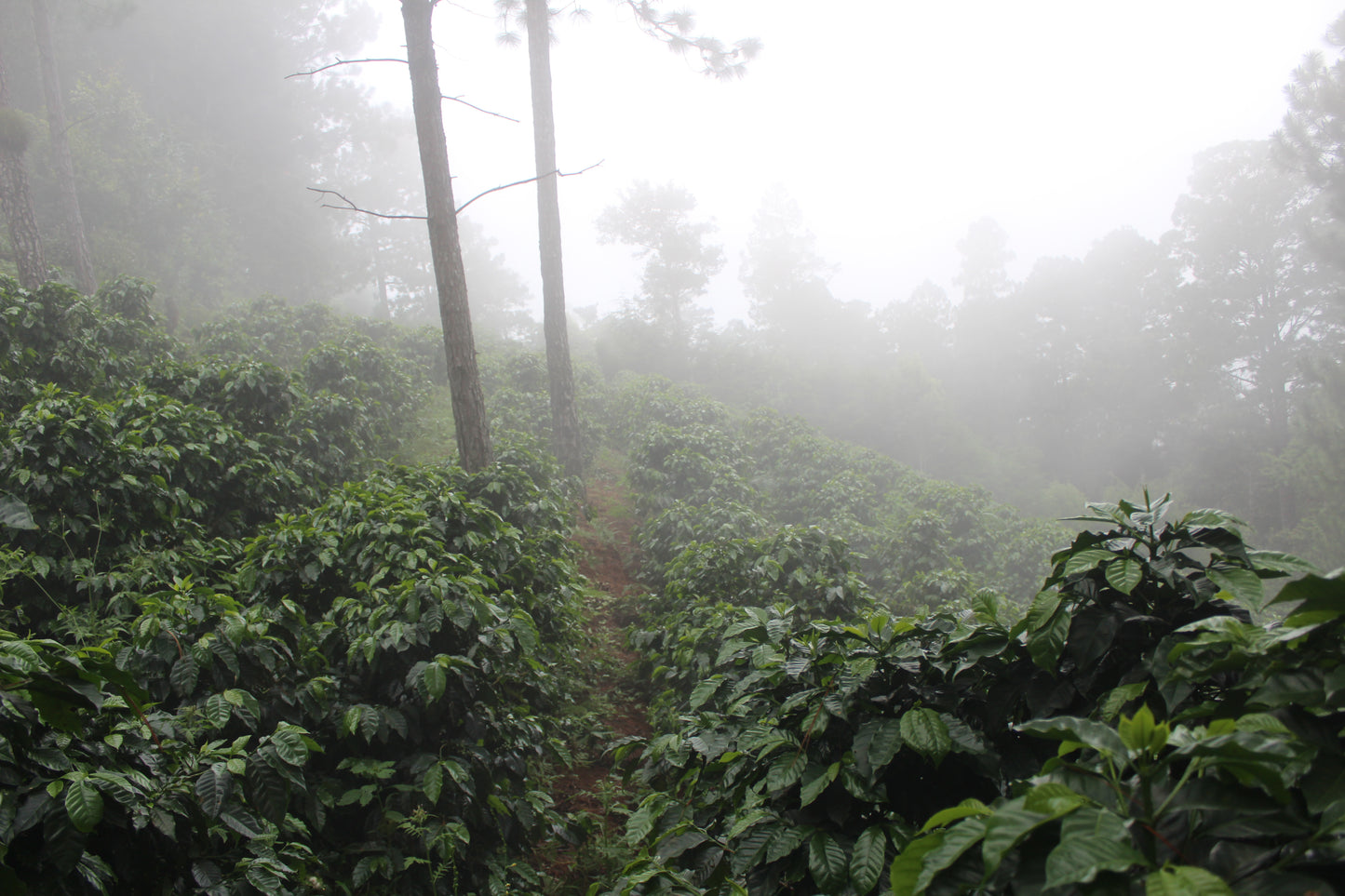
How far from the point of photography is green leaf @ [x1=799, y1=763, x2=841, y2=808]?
1287 mm

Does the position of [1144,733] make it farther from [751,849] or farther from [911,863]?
[751,849]

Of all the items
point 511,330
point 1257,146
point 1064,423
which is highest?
point 1257,146

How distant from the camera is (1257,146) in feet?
81.3

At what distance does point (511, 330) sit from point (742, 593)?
30.7 m

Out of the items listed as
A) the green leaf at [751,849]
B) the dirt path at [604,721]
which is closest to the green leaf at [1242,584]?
the green leaf at [751,849]

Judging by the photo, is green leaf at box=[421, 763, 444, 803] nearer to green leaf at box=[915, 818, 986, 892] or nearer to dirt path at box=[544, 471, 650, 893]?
dirt path at box=[544, 471, 650, 893]

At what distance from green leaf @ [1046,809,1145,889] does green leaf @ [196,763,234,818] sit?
1.84 meters

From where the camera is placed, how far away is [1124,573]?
1.18 metres

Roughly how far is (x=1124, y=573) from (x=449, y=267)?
574 centimetres

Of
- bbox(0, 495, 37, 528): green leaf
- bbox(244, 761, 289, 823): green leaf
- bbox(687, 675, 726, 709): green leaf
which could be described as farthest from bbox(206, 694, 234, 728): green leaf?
bbox(687, 675, 726, 709): green leaf

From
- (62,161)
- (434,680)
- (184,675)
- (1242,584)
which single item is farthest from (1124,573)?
(62,161)

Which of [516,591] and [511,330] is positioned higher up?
[511,330]

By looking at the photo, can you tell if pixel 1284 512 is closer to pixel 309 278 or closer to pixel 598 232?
pixel 598 232

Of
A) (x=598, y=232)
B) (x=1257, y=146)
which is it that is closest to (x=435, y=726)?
(x=598, y=232)
